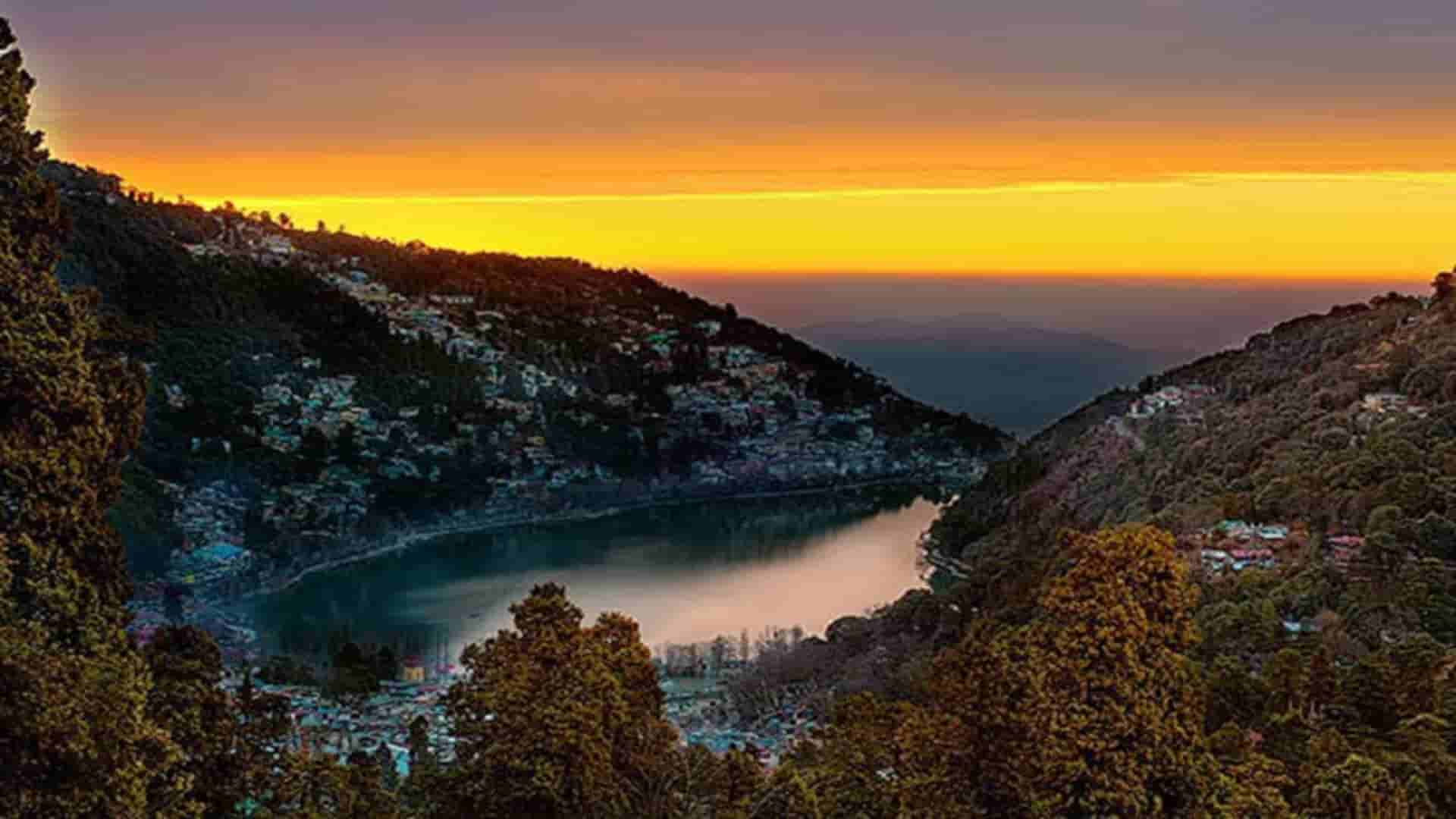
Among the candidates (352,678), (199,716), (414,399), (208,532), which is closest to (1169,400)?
(352,678)

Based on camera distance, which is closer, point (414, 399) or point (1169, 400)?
point (1169, 400)

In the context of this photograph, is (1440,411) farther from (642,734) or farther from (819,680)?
(642,734)

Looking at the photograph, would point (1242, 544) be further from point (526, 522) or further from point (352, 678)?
point (526, 522)

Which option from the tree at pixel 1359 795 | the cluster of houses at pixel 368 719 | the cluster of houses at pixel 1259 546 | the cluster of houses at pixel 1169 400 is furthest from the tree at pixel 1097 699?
the cluster of houses at pixel 1169 400

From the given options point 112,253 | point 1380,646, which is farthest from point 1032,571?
point 112,253

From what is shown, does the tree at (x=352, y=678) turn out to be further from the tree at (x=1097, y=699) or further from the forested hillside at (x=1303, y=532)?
the tree at (x=1097, y=699)

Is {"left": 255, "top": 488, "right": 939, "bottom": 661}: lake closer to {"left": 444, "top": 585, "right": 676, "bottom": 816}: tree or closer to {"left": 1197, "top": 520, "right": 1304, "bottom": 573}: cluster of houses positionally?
{"left": 1197, "top": 520, "right": 1304, "bottom": 573}: cluster of houses
